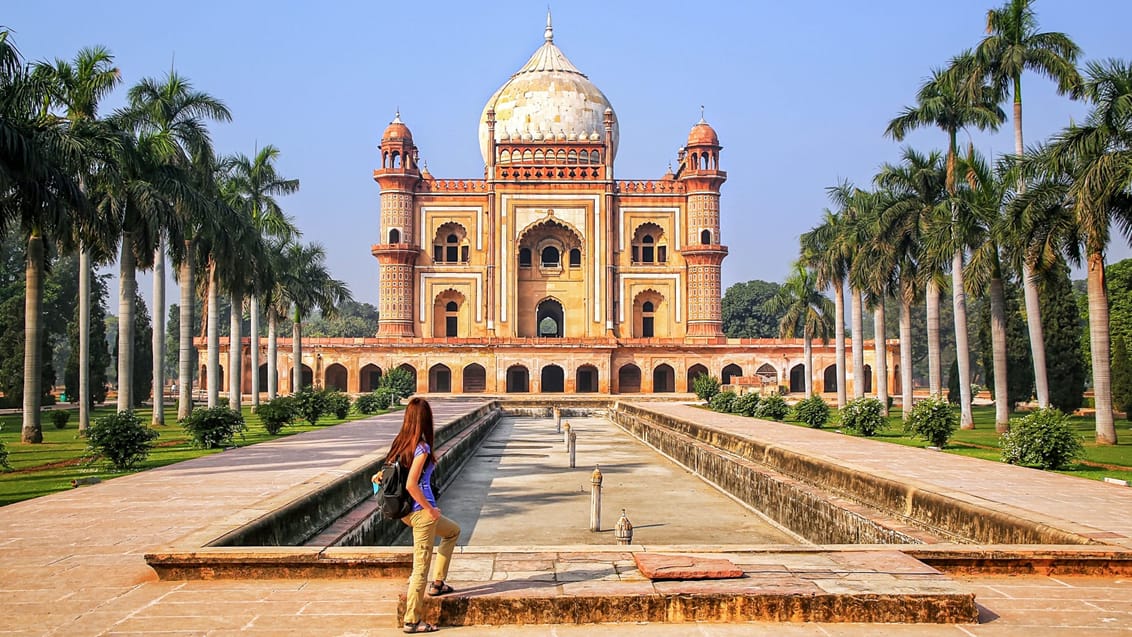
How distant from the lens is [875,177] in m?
22.3

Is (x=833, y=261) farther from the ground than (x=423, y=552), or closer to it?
farther from the ground

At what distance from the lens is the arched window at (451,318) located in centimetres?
4566

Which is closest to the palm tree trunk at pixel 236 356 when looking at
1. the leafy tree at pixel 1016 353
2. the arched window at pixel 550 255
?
the leafy tree at pixel 1016 353

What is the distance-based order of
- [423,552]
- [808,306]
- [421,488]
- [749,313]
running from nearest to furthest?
[423,552]
[421,488]
[808,306]
[749,313]

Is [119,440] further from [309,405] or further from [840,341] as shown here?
[840,341]

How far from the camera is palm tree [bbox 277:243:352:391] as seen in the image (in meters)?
29.8

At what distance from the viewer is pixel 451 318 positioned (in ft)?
151

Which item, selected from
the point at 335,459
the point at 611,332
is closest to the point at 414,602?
the point at 335,459

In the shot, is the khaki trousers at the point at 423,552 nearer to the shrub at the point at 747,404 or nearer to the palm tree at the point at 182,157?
the palm tree at the point at 182,157

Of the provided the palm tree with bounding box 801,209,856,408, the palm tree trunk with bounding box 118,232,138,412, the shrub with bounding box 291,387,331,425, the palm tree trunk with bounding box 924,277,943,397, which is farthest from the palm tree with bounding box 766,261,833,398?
the palm tree trunk with bounding box 118,232,138,412

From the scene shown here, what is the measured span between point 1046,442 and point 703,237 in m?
32.6

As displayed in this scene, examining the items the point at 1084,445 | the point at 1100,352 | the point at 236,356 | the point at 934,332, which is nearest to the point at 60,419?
the point at 236,356

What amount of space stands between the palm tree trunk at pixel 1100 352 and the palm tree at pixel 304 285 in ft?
70.0

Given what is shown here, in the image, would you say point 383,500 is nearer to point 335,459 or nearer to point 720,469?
point 335,459
